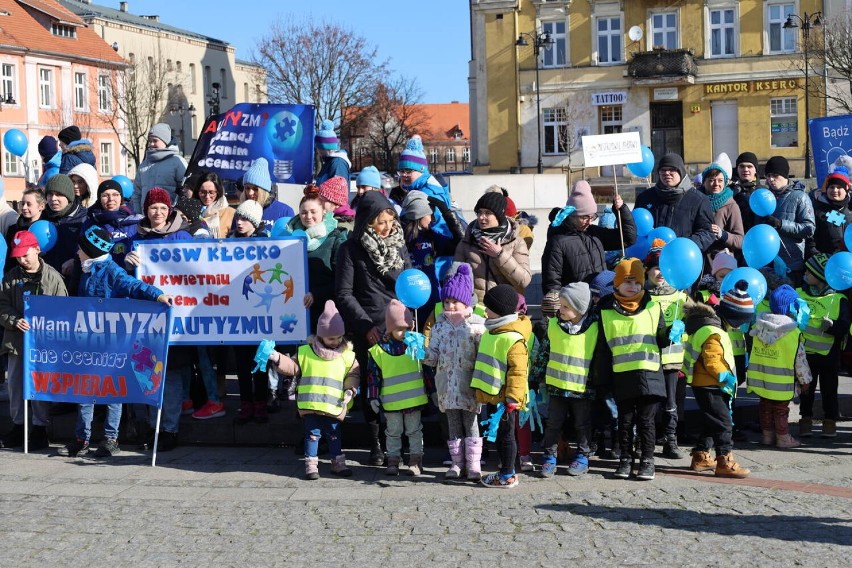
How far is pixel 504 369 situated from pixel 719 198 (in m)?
3.68

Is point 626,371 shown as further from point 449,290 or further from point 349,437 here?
point 349,437

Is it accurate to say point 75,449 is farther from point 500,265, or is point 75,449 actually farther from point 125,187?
point 500,265

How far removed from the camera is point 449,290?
26.1 feet

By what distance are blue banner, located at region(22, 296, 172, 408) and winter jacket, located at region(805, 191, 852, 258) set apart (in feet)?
A: 18.6

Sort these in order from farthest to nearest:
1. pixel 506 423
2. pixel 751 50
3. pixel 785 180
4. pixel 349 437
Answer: pixel 751 50 < pixel 785 180 < pixel 349 437 < pixel 506 423

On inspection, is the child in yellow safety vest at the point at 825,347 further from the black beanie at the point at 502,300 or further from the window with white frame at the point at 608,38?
the window with white frame at the point at 608,38

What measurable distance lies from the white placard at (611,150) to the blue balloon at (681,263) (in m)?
1.96

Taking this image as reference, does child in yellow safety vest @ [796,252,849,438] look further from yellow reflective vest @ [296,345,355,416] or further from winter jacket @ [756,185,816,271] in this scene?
yellow reflective vest @ [296,345,355,416]

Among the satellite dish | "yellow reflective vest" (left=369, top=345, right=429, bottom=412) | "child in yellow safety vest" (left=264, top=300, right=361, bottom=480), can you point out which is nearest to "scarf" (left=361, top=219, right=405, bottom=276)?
"child in yellow safety vest" (left=264, top=300, right=361, bottom=480)

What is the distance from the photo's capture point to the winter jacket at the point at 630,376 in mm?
7988

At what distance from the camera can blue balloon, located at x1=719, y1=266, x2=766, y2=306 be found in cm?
845

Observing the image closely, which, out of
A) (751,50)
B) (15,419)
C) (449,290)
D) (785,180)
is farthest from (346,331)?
(751,50)

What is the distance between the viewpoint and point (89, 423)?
9305mm

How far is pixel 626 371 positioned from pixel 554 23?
47.8 m
